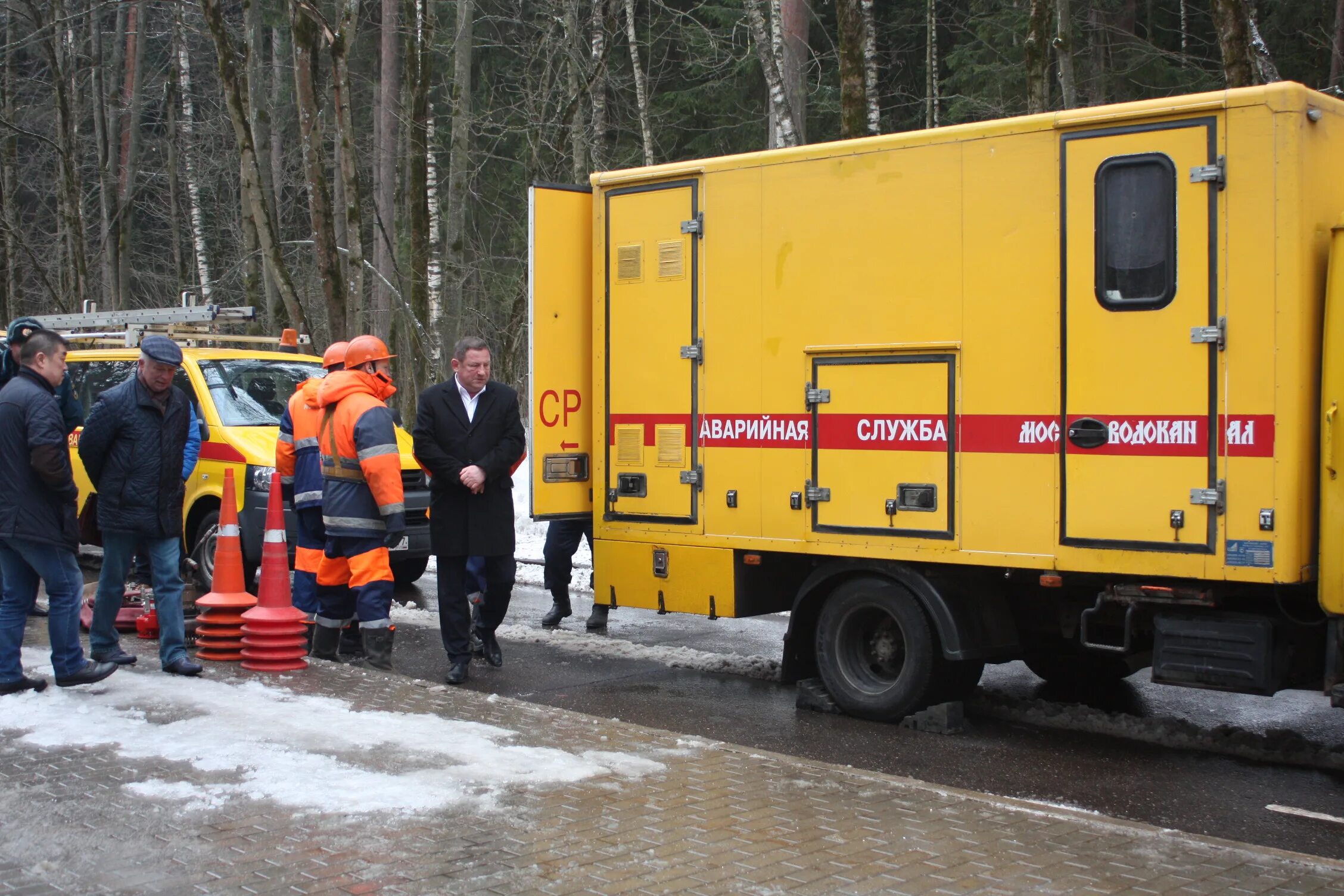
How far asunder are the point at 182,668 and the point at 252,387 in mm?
4777

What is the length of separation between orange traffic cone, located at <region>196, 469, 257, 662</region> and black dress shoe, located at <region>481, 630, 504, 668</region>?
1.51 metres

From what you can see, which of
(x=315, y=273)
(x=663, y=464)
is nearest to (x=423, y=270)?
(x=663, y=464)

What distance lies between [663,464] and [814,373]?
1.20 m

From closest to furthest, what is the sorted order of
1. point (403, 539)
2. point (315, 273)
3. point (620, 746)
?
1. point (620, 746)
2. point (403, 539)
3. point (315, 273)

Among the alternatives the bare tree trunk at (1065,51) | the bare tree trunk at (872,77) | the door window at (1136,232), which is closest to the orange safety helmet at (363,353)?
the door window at (1136,232)

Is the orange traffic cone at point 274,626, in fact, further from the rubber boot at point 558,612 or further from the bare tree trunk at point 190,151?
the bare tree trunk at point 190,151

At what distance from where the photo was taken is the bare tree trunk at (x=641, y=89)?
2145cm

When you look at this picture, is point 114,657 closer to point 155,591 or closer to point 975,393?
point 155,591

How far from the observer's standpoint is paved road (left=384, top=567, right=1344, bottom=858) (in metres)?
5.98

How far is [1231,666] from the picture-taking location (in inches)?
247

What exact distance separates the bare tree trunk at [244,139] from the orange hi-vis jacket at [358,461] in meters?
10.2

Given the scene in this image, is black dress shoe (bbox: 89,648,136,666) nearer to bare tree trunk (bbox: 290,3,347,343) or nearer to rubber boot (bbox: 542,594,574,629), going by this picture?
rubber boot (bbox: 542,594,574,629)

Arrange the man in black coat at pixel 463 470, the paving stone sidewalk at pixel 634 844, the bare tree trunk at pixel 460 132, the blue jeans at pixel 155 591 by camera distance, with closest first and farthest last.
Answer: the paving stone sidewalk at pixel 634 844 < the blue jeans at pixel 155 591 < the man in black coat at pixel 463 470 < the bare tree trunk at pixel 460 132

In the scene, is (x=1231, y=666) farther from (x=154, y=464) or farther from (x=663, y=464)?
(x=154, y=464)
